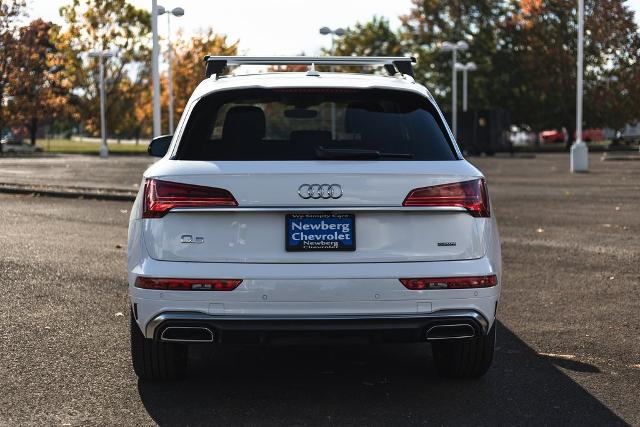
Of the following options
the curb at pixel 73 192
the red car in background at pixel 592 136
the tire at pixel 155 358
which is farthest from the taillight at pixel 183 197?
the red car in background at pixel 592 136

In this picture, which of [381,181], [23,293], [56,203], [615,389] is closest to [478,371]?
[615,389]

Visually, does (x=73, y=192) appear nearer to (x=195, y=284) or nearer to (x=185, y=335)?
(x=185, y=335)

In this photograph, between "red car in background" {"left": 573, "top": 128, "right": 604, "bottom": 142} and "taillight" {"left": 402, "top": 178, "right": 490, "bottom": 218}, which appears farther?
"red car in background" {"left": 573, "top": 128, "right": 604, "bottom": 142}

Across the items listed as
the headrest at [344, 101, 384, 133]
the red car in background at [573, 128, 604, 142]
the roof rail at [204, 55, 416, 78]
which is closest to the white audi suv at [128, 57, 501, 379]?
the headrest at [344, 101, 384, 133]

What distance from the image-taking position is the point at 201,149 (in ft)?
16.6

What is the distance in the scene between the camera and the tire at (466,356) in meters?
5.44

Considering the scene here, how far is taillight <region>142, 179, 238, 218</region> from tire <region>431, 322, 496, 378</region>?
160 centimetres

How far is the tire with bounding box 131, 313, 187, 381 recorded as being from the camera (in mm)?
5320

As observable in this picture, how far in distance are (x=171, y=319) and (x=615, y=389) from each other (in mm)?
2451

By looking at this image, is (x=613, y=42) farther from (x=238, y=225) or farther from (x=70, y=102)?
(x=238, y=225)

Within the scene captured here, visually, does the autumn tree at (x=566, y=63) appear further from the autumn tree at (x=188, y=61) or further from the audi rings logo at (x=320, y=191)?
the audi rings logo at (x=320, y=191)

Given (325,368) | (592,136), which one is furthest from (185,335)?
(592,136)

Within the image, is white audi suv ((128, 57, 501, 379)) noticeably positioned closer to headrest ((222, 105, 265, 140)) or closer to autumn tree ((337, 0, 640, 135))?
headrest ((222, 105, 265, 140))

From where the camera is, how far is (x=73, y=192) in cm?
1950
